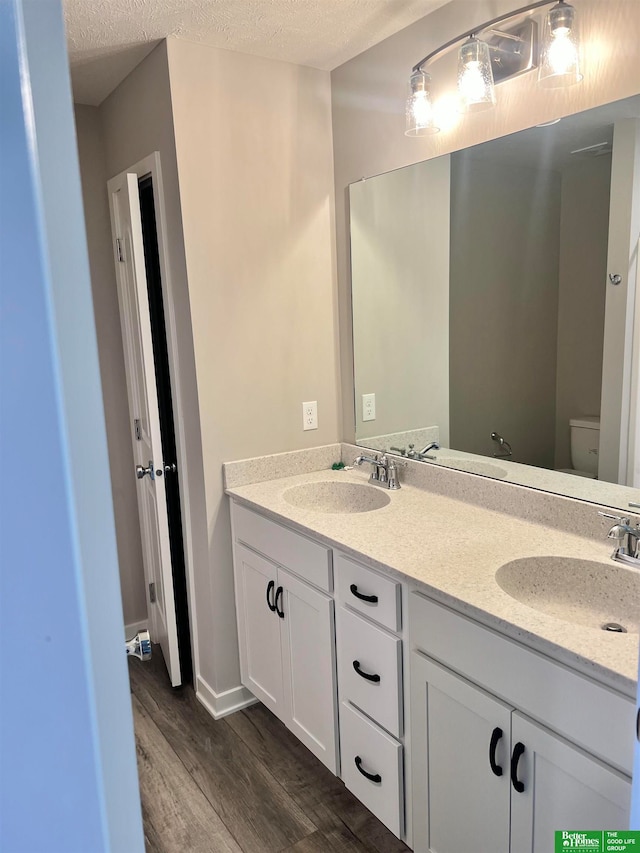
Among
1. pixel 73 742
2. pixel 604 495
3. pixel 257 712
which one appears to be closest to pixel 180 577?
pixel 257 712

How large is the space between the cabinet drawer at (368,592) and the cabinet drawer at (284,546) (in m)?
0.07

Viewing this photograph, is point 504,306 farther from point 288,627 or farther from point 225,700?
point 225,700

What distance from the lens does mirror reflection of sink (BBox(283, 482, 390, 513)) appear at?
2357 mm

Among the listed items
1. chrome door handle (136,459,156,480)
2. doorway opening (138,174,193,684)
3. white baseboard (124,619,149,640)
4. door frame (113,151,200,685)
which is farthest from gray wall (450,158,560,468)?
white baseboard (124,619,149,640)

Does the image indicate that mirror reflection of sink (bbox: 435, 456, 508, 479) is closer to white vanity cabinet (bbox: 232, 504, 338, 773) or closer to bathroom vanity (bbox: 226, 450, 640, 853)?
bathroom vanity (bbox: 226, 450, 640, 853)

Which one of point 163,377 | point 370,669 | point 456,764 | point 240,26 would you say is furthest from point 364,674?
point 240,26

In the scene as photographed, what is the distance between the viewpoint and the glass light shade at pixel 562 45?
1.58m

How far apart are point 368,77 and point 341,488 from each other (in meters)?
1.50

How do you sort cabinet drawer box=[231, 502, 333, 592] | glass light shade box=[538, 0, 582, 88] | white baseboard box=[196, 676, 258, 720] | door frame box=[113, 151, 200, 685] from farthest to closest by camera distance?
white baseboard box=[196, 676, 258, 720], door frame box=[113, 151, 200, 685], cabinet drawer box=[231, 502, 333, 592], glass light shade box=[538, 0, 582, 88]

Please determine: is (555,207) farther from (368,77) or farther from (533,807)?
(533,807)

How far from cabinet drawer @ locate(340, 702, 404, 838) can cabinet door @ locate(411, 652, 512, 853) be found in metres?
0.07

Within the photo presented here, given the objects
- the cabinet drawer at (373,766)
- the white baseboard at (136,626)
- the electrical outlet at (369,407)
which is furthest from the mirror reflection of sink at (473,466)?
the white baseboard at (136,626)

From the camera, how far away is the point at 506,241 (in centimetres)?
194

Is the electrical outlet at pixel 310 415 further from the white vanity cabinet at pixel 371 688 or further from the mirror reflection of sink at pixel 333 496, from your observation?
the white vanity cabinet at pixel 371 688
